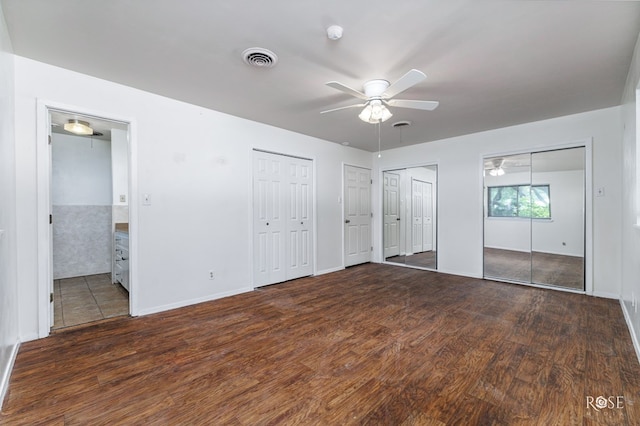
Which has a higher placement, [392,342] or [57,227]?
[57,227]

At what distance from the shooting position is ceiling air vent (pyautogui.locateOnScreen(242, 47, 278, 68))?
2.24 metres

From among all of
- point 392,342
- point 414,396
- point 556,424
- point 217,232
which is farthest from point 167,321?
point 556,424

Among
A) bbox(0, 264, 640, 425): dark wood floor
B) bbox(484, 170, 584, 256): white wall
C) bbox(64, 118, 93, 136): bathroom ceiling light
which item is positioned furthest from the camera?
bbox(484, 170, 584, 256): white wall

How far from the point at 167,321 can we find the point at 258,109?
267 cm

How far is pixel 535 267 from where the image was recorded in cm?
425

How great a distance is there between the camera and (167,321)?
9.44ft

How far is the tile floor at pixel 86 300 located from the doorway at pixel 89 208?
0.02m

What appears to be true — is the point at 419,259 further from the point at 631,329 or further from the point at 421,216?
the point at 631,329

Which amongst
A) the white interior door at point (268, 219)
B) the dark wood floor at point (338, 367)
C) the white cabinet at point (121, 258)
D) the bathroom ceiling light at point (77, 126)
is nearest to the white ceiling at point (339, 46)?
the white interior door at point (268, 219)

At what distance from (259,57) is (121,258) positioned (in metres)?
3.52

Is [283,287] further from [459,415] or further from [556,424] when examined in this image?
[556,424]

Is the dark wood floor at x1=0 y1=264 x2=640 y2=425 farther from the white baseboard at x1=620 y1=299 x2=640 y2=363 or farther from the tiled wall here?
the tiled wall

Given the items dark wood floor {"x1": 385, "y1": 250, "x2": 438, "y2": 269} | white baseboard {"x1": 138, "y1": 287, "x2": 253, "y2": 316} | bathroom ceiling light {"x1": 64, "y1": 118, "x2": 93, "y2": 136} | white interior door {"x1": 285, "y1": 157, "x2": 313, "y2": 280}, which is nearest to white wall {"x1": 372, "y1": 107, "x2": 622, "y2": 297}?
dark wood floor {"x1": 385, "y1": 250, "x2": 438, "y2": 269}

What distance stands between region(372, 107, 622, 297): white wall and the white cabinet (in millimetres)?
4517
